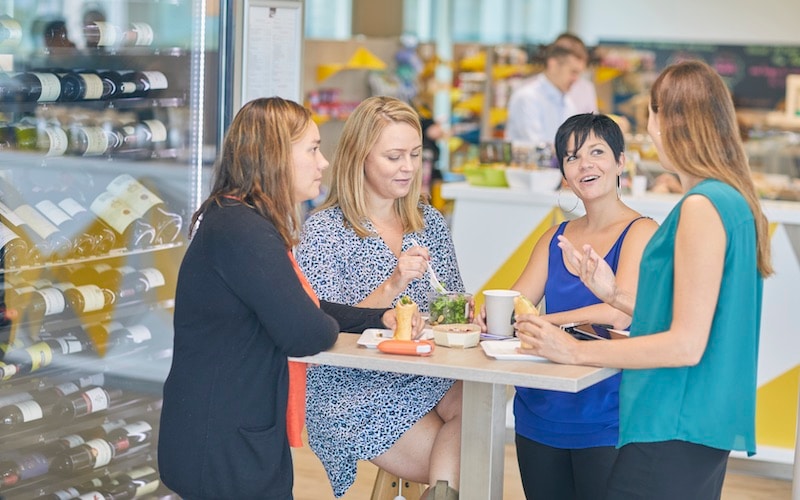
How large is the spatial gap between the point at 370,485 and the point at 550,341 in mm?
2335

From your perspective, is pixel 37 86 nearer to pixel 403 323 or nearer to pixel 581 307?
pixel 403 323

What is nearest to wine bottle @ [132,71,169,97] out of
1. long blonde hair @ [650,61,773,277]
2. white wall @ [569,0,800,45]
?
long blonde hair @ [650,61,773,277]

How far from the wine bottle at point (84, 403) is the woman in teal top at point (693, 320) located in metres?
1.78

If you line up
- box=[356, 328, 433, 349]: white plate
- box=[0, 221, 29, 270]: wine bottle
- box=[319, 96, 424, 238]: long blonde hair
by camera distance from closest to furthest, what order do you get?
box=[356, 328, 433, 349]: white plate, box=[319, 96, 424, 238]: long blonde hair, box=[0, 221, 29, 270]: wine bottle

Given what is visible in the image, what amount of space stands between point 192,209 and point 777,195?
3.34m

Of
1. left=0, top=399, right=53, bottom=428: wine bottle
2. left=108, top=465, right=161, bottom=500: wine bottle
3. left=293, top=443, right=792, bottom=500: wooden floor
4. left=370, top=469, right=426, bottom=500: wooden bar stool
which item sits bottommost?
left=293, top=443, right=792, bottom=500: wooden floor

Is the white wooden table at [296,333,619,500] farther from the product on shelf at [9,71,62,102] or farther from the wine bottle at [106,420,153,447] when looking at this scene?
the wine bottle at [106,420,153,447]

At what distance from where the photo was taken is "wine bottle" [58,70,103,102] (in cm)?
328

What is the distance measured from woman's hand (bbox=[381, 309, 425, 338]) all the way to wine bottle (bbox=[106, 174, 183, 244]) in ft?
4.07

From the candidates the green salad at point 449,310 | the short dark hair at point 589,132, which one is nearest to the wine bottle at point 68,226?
the green salad at point 449,310

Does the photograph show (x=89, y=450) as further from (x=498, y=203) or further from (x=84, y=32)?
(x=498, y=203)

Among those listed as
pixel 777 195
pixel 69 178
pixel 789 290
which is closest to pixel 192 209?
pixel 69 178

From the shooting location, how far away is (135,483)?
372 cm

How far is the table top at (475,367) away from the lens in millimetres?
2215
